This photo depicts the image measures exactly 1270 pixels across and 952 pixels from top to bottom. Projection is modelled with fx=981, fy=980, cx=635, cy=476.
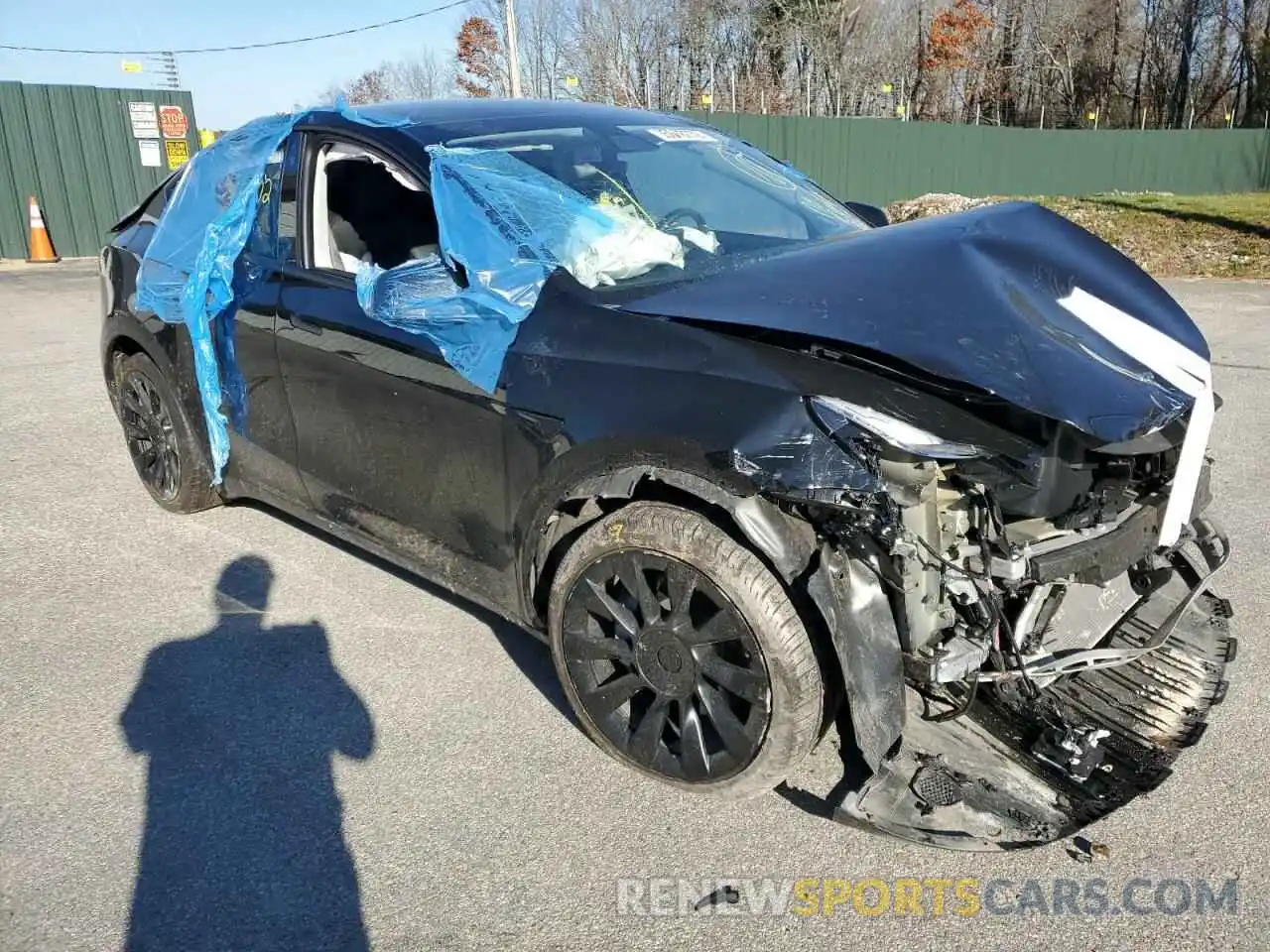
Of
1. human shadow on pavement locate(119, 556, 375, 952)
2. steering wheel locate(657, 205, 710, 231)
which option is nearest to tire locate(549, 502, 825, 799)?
human shadow on pavement locate(119, 556, 375, 952)

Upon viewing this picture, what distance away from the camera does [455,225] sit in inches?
119

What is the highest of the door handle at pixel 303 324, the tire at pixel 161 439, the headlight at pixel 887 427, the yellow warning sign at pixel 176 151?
the yellow warning sign at pixel 176 151

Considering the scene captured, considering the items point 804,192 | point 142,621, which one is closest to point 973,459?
point 804,192

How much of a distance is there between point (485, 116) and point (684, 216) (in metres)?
0.85

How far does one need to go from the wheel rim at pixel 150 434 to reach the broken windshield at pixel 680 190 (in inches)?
87.6

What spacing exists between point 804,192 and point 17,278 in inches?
522

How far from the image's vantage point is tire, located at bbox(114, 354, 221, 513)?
4.38m

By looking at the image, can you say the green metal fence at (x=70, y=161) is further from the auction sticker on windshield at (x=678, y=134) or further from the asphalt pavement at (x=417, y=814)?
the auction sticker on windshield at (x=678, y=134)

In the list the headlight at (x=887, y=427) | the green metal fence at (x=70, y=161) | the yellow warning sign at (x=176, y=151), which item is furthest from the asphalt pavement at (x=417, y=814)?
the yellow warning sign at (x=176, y=151)

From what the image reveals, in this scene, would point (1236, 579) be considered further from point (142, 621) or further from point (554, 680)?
point (142, 621)

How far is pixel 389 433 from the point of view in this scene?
3211 mm

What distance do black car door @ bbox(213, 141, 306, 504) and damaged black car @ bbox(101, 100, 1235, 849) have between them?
0.02 meters

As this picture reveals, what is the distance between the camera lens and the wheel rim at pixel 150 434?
4559 mm

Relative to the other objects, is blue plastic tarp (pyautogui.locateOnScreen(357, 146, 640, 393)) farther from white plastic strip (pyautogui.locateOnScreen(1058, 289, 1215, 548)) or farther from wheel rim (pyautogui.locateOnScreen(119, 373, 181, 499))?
wheel rim (pyautogui.locateOnScreen(119, 373, 181, 499))
